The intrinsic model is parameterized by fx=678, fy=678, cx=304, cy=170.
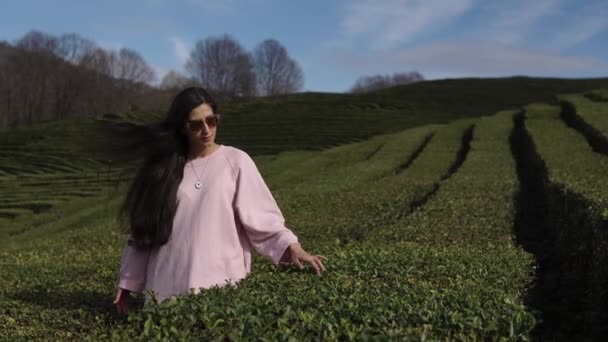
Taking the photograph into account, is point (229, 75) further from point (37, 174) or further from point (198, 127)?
point (198, 127)

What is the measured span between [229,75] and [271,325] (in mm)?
105031

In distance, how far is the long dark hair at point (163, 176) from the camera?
15.9ft

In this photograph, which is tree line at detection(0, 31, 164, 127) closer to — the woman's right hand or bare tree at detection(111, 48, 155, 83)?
bare tree at detection(111, 48, 155, 83)

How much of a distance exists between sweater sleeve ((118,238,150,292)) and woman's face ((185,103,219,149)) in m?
0.94

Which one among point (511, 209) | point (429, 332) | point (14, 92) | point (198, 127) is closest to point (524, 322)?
point (429, 332)

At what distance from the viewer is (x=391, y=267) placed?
5.58 meters

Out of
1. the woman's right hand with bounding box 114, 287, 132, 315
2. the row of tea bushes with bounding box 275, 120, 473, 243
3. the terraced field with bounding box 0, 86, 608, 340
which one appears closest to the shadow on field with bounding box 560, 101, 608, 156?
the terraced field with bounding box 0, 86, 608, 340

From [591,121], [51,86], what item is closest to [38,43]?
[51,86]

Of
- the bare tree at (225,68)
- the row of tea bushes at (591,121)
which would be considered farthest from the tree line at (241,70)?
the row of tea bushes at (591,121)

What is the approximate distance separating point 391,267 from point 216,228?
158 centimetres

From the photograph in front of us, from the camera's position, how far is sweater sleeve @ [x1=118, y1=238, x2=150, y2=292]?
499 centimetres

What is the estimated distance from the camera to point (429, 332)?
11.6 feet

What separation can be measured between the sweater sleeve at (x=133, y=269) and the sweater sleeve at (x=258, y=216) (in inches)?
32.7

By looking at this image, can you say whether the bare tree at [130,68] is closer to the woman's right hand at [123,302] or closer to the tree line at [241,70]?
the tree line at [241,70]
